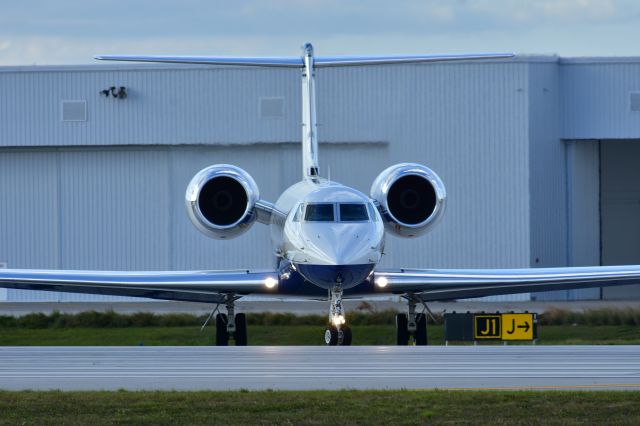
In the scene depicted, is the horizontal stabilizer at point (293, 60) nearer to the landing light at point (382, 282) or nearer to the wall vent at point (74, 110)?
the landing light at point (382, 282)

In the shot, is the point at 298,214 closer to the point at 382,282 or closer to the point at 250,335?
the point at 382,282

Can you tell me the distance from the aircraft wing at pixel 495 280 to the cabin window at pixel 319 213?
71.0 inches

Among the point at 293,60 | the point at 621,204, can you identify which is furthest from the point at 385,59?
the point at 621,204

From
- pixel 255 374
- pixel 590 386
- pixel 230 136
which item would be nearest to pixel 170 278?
pixel 255 374

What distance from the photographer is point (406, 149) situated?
44844mm

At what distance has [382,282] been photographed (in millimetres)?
25625

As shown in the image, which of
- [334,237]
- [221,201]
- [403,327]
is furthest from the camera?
[221,201]

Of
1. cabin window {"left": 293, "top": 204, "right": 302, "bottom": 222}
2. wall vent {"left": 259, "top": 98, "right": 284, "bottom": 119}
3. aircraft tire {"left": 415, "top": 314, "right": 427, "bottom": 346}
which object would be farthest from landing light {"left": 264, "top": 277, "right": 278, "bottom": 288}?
wall vent {"left": 259, "top": 98, "right": 284, "bottom": 119}

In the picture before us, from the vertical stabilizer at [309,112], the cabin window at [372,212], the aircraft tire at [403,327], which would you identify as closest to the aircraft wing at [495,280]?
the aircraft tire at [403,327]

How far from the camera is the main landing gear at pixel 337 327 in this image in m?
23.5

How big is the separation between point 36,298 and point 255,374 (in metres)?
32.6

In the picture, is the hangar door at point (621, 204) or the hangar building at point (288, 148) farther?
the hangar door at point (621, 204)

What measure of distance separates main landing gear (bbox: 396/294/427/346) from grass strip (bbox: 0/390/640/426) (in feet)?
43.9

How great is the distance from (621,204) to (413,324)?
24.5 meters
